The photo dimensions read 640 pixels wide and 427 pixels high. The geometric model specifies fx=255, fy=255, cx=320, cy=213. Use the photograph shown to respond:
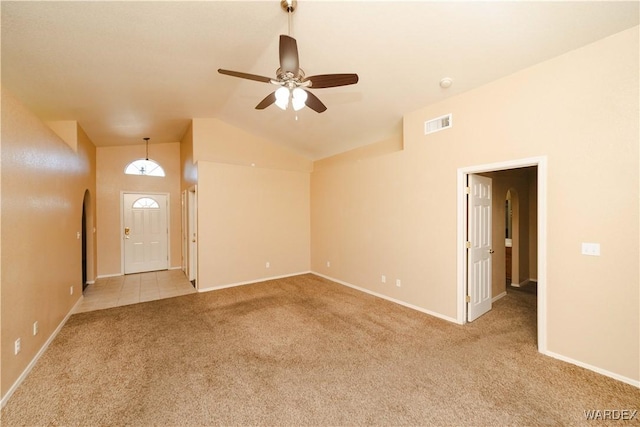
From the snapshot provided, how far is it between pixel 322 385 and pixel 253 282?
11.7 ft

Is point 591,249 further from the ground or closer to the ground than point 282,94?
closer to the ground

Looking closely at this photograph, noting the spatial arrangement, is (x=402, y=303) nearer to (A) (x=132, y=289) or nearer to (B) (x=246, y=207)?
(B) (x=246, y=207)

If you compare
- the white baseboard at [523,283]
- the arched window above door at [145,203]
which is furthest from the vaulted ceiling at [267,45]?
the white baseboard at [523,283]

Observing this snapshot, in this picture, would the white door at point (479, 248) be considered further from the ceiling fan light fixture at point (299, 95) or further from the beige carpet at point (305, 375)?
the ceiling fan light fixture at point (299, 95)

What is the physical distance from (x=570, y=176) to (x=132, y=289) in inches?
273

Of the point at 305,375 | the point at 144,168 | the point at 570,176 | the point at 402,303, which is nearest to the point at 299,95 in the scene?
the point at 305,375

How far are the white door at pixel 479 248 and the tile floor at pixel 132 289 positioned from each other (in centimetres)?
473

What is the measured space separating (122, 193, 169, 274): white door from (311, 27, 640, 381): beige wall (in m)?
6.28

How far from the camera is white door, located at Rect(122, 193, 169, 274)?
6242 mm

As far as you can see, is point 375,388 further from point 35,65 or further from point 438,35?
point 35,65

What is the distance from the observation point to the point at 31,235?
8.30 feet

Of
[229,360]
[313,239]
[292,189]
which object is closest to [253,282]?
[313,239]

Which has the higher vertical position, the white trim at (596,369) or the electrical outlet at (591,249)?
the electrical outlet at (591,249)

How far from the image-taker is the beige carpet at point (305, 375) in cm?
190
